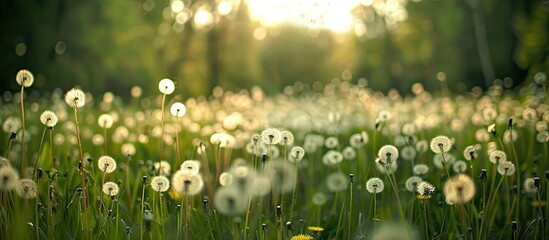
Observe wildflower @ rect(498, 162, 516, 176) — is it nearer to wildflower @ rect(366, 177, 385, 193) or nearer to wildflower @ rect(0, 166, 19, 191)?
wildflower @ rect(366, 177, 385, 193)

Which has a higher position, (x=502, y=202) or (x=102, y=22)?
(x=102, y=22)

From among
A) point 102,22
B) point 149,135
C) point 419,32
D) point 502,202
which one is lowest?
point 502,202

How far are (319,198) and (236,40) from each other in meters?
11.3

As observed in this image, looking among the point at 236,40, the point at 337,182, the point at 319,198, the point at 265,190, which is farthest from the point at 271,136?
the point at 236,40

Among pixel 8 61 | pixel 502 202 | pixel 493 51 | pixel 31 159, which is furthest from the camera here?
pixel 493 51

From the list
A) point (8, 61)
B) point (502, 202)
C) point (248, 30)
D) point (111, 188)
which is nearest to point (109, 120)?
point (111, 188)

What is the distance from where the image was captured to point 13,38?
29.8 feet

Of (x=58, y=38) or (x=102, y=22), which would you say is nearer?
(x=58, y=38)

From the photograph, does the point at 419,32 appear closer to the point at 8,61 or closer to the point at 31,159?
the point at 8,61

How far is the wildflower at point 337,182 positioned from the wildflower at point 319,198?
72 mm

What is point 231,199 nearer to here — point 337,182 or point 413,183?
point 413,183

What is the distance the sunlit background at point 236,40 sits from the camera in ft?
24.1

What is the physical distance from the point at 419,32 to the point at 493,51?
2.63 meters

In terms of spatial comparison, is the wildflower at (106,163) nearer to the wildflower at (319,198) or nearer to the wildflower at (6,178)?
the wildflower at (6,178)
